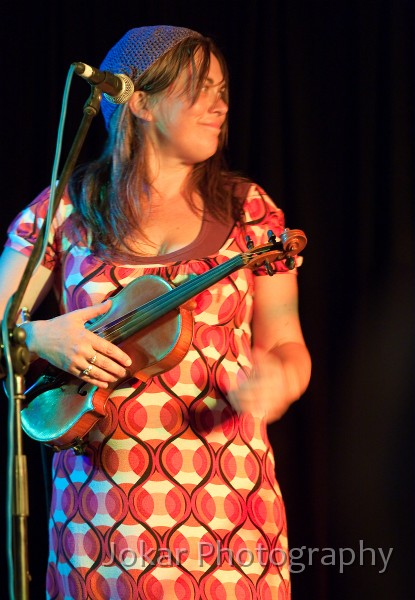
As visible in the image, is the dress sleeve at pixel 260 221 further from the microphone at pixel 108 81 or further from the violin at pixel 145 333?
the microphone at pixel 108 81

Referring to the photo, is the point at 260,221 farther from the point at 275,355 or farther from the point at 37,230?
the point at 37,230

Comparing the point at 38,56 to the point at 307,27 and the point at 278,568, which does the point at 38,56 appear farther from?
the point at 278,568

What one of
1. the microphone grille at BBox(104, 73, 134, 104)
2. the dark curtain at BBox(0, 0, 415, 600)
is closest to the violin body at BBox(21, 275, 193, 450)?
the microphone grille at BBox(104, 73, 134, 104)

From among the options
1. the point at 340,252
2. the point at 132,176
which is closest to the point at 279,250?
the point at 132,176

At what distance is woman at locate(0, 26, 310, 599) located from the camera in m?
1.70

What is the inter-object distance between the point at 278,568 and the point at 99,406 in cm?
49

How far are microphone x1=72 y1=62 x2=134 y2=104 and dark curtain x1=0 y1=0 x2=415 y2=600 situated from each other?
1.08 meters

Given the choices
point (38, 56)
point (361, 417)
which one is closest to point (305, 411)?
point (361, 417)

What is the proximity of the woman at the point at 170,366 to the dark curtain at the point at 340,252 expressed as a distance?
0.59m

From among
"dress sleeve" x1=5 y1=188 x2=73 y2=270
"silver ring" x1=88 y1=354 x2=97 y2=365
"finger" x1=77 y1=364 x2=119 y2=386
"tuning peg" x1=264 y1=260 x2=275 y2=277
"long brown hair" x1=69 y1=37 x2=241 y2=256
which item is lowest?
"finger" x1=77 y1=364 x2=119 y2=386

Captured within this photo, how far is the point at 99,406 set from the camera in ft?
5.61

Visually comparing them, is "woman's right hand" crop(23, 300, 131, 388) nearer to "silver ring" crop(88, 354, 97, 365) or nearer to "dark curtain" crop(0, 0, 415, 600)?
"silver ring" crop(88, 354, 97, 365)

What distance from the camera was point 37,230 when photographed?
2.03 meters

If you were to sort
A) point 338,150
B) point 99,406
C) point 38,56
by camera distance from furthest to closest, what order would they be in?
point 38,56 → point 338,150 → point 99,406
